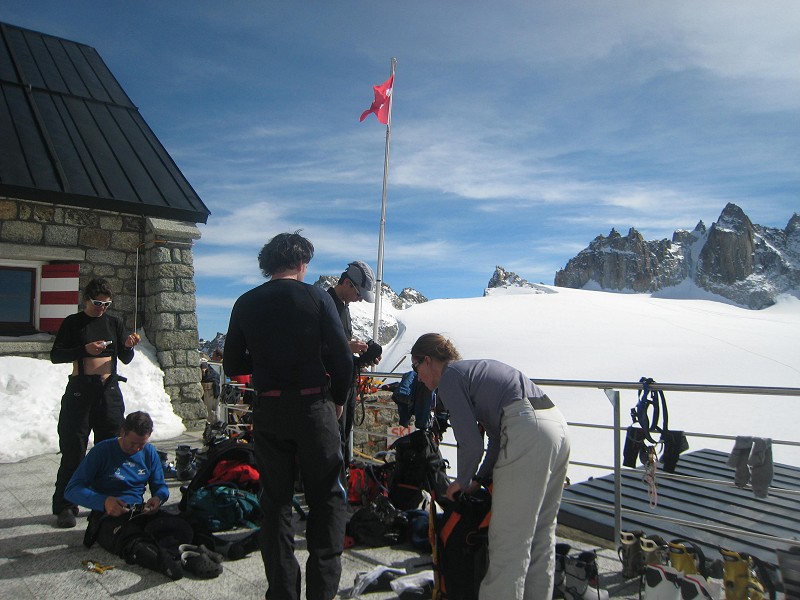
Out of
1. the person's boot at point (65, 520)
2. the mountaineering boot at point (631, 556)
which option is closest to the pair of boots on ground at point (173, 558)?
the person's boot at point (65, 520)

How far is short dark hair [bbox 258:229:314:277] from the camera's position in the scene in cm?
283

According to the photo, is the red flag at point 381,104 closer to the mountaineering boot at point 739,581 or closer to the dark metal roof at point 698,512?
the dark metal roof at point 698,512

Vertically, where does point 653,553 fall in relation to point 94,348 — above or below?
below

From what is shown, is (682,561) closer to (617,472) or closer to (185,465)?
(617,472)

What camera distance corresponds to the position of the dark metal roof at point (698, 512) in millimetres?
4191

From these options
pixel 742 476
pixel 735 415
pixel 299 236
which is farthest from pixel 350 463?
pixel 735 415

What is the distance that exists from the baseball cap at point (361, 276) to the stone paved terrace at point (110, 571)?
1.64 metres

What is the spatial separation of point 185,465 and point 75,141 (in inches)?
247

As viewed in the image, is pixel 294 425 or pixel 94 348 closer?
pixel 294 425

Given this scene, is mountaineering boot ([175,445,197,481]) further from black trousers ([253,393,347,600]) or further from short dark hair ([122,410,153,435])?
black trousers ([253,393,347,600])

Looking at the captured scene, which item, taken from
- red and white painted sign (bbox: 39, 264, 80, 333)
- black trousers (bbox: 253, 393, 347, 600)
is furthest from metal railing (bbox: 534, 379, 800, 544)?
red and white painted sign (bbox: 39, 264, 80, 333)

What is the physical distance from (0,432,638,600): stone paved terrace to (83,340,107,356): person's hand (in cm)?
122

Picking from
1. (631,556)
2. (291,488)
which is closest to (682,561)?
(631,556)

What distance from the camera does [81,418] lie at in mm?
4219
